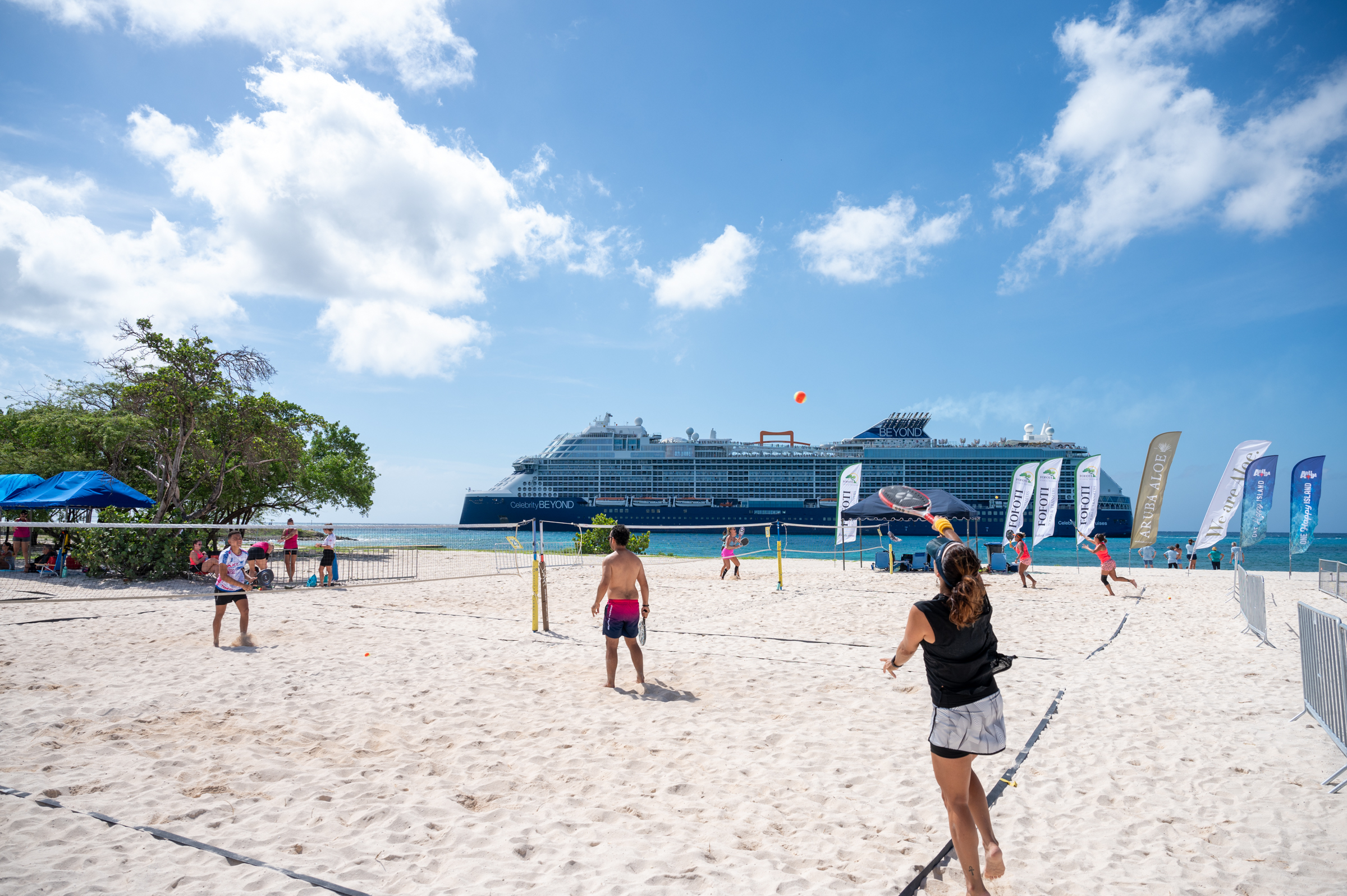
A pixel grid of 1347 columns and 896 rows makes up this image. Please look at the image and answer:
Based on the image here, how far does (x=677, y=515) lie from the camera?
197 ft

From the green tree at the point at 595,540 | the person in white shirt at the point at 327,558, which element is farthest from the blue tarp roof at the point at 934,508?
the person in white shirt at the point at 327,558

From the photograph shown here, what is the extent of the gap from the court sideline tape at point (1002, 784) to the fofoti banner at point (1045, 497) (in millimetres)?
15772

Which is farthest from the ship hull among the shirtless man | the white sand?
the shirtless man

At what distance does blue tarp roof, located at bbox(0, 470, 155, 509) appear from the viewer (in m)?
13.2

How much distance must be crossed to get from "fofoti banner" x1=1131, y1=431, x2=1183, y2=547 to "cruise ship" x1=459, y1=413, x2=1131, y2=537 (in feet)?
138

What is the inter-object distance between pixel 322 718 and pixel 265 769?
1014mm

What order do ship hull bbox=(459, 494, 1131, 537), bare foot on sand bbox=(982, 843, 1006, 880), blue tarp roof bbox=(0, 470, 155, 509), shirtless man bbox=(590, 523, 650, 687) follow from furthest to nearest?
ship hull bbox=(459, 494, 1131, 537) < blue tarp roof bbox=(0, 470, 155, 509) < shirtless man bbox=(590, 523, 650, 687) < bare foot on sand bbox=(982, 843, 1006, 880)

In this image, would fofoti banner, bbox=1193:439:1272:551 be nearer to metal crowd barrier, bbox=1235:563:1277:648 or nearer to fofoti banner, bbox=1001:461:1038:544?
fofoti banner, bbox=1001:461:1038:544

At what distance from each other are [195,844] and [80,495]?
14.1 meters

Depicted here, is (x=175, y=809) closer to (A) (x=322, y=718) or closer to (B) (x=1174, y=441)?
(A) (x=322, y=718)

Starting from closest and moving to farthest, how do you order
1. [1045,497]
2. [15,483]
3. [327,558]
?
[327,558] < [15,483] < [1045,497]

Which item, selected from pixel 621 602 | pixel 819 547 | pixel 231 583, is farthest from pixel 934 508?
pixel 819 547

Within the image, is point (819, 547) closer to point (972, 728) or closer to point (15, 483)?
point (15, 483)

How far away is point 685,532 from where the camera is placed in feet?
210
